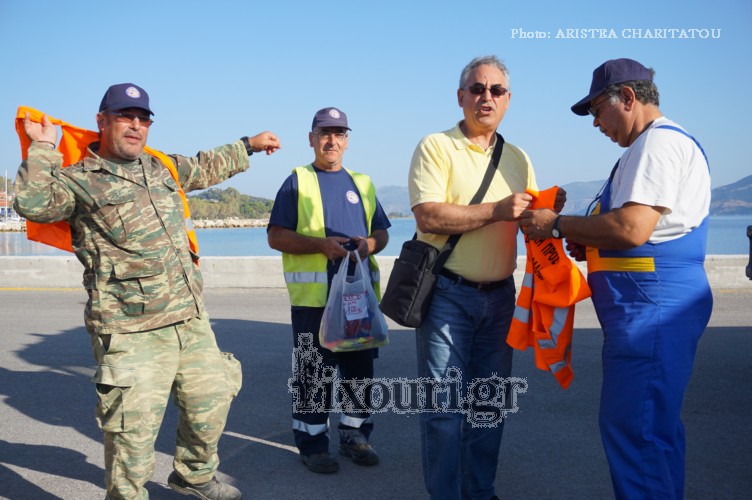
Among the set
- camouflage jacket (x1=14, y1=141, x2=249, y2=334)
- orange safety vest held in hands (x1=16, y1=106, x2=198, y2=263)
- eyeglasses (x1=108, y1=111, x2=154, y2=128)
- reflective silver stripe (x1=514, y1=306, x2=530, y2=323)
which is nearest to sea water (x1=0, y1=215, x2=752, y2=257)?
reflective silver stripe (x1=514, y1=306, x2=530, y2=323)

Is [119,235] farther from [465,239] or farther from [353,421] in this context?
[353,421]

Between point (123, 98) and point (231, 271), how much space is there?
31.6 feet

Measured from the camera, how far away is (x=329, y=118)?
181 inches

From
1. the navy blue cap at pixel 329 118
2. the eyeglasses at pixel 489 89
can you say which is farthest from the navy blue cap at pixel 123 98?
the eyeglasses at pixel 489 89

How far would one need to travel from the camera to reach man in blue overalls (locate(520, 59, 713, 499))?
9.21ft

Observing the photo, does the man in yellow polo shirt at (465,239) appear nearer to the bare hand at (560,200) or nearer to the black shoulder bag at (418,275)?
the black shoulder bag at (418,275)

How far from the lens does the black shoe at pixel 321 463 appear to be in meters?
4.23

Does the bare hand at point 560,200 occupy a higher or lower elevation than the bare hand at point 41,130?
lower

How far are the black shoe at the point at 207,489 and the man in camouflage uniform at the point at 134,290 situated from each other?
0.03 ft

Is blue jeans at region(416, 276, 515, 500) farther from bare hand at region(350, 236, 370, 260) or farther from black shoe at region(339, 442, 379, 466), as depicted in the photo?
bare hand at region(350, 236, 370, 260)

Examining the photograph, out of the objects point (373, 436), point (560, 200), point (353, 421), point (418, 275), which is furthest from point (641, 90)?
point (373, 436)

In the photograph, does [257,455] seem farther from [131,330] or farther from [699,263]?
[699,263]

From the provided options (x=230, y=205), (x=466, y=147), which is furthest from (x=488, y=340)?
(x=230, y=205)

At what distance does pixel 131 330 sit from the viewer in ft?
11.2
